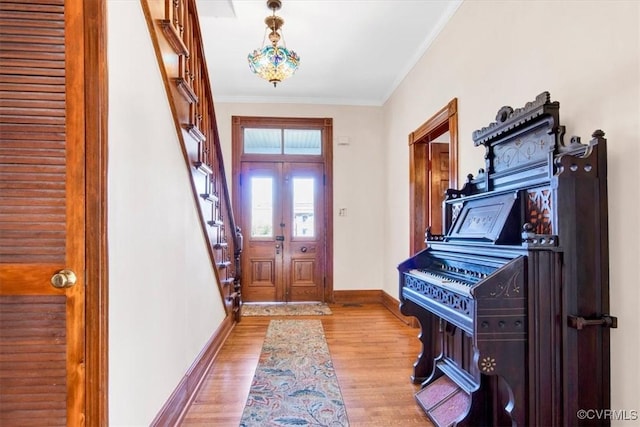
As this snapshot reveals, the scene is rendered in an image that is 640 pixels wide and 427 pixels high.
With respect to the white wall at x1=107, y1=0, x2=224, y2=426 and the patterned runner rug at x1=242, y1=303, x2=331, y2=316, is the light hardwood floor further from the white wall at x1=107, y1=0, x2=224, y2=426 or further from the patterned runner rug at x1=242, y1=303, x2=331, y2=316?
the white wall at x1=107, y1=0, x2=224, y2=426

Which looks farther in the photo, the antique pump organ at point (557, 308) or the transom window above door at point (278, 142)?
the transom window above door at point (278, 142)

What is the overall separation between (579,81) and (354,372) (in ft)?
8.01

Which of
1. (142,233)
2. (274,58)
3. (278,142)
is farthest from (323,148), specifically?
(142,233)

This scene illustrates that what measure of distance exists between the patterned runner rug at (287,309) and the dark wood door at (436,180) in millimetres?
1929

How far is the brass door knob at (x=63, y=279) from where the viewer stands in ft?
3.77

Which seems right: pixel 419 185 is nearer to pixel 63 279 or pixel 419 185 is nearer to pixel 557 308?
pixel 557 308

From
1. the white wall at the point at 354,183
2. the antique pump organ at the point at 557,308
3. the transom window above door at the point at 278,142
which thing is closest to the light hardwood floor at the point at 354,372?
the antique pump organ at the point at 557,308

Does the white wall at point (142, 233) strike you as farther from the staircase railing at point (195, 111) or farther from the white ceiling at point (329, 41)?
the white ceiling at point (329, 41)

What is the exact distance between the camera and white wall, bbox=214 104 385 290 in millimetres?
5301

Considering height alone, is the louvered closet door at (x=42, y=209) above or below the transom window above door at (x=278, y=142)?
below

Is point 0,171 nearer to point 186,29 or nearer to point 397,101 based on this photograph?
point 186,29

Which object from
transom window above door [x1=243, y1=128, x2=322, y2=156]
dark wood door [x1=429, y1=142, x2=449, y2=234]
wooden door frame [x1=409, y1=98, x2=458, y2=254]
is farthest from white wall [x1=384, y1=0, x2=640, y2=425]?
transom window above door [x1=243, y1=128, x2=322, y2=156]

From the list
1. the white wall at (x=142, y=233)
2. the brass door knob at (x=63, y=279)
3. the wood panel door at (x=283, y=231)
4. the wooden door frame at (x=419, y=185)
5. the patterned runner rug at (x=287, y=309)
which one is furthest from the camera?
the wood panel door at (x=283, y=231)

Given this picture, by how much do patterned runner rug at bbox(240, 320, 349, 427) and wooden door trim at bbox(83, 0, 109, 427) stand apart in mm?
1069
